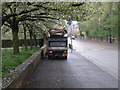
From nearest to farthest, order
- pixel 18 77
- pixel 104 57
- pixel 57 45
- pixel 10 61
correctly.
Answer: pixel 18 77 < pixel 10 61 < pixel 104 57 < pixel 57 45

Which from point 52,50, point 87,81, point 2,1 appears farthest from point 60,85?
point 52,50

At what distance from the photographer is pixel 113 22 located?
39.0 m

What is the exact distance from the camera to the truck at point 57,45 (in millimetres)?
17250

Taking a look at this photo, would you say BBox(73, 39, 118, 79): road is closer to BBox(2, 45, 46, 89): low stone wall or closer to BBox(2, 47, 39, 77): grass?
BBox(2, 45, 46, 89): low stone wall

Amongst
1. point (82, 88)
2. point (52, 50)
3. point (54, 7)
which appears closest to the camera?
point (82, 88)

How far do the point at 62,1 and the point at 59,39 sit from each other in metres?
10.4

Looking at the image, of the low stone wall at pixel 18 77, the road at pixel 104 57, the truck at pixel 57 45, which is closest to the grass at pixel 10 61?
the low stone wall at pixel 18 77

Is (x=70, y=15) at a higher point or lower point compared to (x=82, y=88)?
higher

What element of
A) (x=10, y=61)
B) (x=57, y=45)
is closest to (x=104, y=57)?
(x=57, y=45)

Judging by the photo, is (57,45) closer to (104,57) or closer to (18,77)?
(104,57)

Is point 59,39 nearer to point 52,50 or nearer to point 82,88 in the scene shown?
point 52,50

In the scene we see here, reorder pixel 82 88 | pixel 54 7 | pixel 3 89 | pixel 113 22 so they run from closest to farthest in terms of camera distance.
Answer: pixel 3 89 < pixel 82 88 < pixel 54 7 < pixel 113 22

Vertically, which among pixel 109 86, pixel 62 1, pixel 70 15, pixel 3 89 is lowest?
pixel 109 86

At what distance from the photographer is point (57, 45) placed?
17609mm
